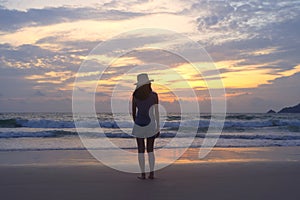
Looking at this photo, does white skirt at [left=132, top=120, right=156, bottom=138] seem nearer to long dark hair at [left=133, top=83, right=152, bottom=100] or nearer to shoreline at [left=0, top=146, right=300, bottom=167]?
long dark hair at [left=133, top=83, right=152, bottom=100]

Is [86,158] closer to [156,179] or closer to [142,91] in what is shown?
[156,179]

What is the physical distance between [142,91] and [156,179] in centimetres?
151

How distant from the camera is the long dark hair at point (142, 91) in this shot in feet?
22.0

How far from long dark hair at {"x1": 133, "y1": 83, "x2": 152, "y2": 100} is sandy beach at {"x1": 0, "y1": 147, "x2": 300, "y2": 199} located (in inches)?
54.6

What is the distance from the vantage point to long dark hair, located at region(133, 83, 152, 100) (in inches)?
264

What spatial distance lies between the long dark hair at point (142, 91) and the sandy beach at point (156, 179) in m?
1.39

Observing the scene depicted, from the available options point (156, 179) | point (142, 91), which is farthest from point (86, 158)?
point (142, 91)

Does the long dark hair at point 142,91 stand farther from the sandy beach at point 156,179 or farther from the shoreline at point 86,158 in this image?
the shoreline at point 86,158

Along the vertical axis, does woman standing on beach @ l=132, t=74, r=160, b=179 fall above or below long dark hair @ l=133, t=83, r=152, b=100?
below

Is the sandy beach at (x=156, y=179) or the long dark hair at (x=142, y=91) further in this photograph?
the long dark hair at (x=142, y=91)

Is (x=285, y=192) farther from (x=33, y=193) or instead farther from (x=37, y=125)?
(x=37, y=125)

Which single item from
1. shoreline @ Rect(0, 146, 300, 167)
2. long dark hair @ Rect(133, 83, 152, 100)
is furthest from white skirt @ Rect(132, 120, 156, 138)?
shoreline @ Rect(0, 146, 300, 167)

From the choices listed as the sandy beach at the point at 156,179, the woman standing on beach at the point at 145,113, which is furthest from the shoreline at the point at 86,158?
the woman standing on beach at the point at 145,113

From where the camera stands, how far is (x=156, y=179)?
22.6 ft
